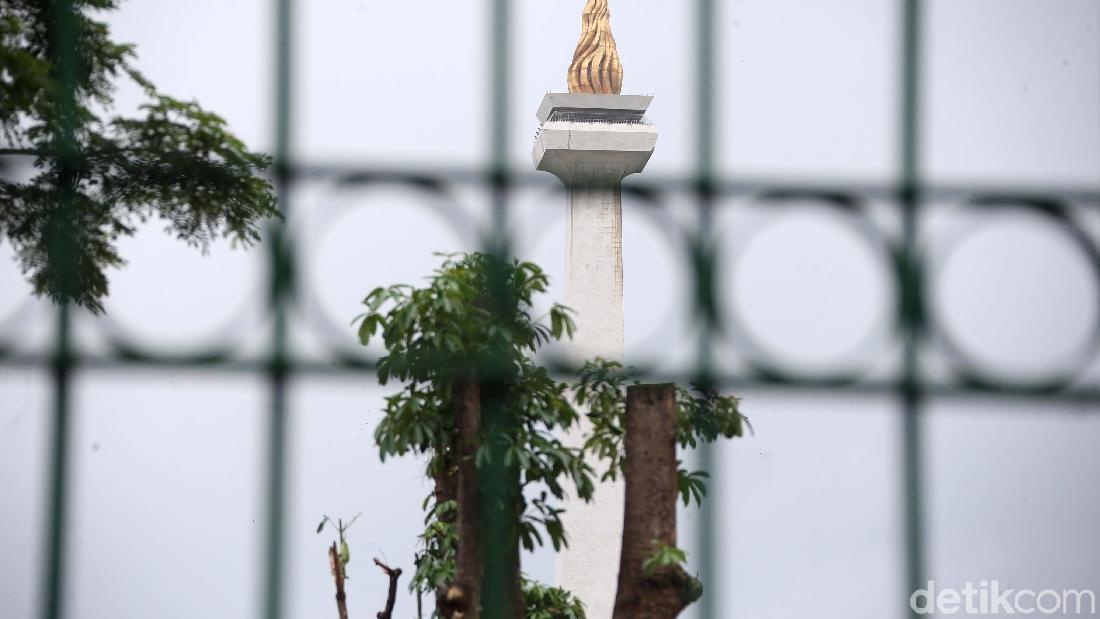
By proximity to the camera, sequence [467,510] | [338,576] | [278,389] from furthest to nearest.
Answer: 1. [338,576]
2. [467,510]
3. [278,389]

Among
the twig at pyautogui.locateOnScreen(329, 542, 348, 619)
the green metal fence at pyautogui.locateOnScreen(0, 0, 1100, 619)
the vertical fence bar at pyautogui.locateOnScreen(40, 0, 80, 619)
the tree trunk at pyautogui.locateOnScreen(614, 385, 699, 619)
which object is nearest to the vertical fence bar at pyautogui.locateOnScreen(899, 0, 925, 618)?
the green metal fence at pyautogui.locateOnScreen(0, 0, 1100, 619)

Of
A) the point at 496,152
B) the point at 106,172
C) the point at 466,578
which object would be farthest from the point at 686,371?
the point at 466,578

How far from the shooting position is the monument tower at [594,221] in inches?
524

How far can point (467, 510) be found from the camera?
21.6ft

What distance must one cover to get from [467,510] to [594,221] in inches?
255

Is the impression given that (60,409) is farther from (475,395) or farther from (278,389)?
(475,395)

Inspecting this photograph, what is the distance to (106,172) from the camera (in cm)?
472

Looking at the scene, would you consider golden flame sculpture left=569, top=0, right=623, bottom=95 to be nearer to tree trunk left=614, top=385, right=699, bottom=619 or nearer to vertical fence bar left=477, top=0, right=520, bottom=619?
tree trunk left=614, top=385, right=699, bottom=619

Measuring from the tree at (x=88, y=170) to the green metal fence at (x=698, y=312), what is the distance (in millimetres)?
58

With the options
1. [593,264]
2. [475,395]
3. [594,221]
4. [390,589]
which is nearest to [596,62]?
[593,264]

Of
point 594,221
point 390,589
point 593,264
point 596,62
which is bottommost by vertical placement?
point 390,589

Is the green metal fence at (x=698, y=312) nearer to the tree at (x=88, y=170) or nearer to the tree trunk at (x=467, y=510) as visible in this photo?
the tree at (x=88, y=170)

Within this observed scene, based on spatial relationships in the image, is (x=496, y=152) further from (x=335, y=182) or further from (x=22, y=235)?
(x=22, y=235)

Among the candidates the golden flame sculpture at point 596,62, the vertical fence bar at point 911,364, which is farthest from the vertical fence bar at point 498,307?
the golden flame sculpture at point 596,62
